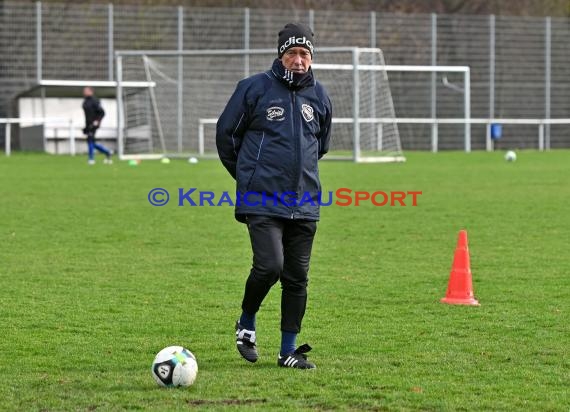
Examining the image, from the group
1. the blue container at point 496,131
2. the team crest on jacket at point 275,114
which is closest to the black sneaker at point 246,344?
the team crest on jacket at point 275,114

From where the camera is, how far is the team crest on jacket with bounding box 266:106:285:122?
20.5 ft

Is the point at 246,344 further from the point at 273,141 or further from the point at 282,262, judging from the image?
the point at 273,141

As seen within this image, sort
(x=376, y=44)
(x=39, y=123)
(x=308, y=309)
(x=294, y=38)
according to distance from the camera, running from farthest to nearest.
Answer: (x=376, y=44) < (x=39, y=123) < (x=308, y=309) < (x=294, y=38)

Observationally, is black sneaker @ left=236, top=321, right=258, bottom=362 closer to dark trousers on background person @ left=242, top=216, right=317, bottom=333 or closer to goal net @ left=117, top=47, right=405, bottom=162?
dark trousers on background person @ left=242, top=216, right=317, bottom=333

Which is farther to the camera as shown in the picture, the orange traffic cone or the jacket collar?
the orange traffic cone

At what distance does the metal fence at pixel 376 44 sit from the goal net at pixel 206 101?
7.88 ft

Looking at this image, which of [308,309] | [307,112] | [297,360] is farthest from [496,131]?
[297,360]

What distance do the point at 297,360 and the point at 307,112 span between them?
4.28 feet

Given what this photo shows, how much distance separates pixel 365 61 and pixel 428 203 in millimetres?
14134

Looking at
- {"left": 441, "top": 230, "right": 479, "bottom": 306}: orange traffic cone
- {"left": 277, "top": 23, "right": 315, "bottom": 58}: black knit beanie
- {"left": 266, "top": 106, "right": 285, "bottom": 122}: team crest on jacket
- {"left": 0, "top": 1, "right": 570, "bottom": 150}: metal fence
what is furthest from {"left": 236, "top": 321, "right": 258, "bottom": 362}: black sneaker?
{"left": 0, "top": 1, "right": 570, "bottom": 150}: metal fence

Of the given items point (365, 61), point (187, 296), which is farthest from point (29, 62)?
point (187, 296)

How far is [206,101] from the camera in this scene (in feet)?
101

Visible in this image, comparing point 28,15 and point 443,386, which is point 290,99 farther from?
point 28,15

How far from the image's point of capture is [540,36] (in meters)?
38.5
